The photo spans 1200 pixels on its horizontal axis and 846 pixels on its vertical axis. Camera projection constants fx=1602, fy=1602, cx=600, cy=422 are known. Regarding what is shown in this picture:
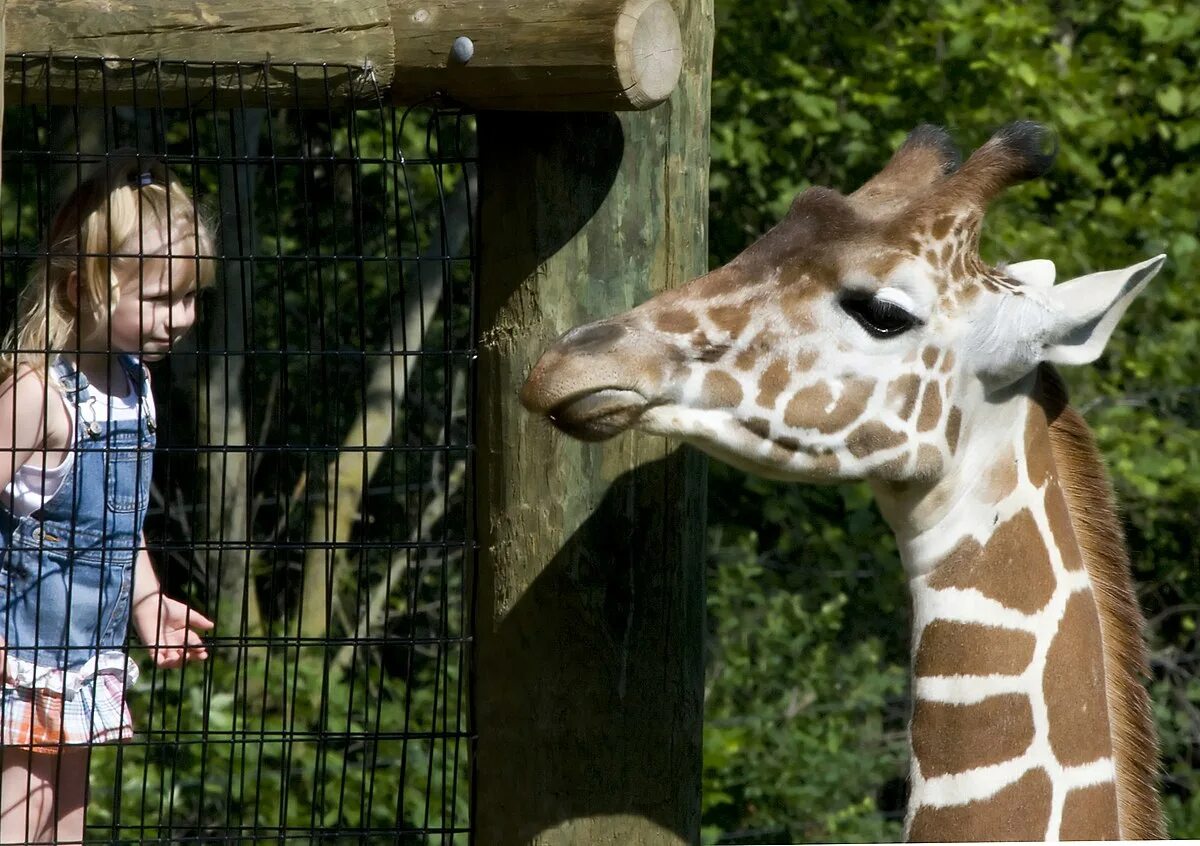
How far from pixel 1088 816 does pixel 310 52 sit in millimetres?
1792

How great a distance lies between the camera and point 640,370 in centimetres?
254

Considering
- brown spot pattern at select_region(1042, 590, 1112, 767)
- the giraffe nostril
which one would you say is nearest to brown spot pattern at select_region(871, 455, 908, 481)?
brown spot pattern at select_region(1042, 590, 1112, 767)

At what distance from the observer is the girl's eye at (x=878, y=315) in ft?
8.63

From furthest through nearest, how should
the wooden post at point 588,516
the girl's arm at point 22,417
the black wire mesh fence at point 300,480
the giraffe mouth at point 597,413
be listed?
the black wire mesh fence at point 300,480 < the girl's arm at point 22,417 < the wooden post at point 588,516 < the giraffe mouth at point 597,413

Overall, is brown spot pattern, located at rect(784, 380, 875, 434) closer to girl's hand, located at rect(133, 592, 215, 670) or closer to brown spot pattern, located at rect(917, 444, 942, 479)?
brown spot pattern, located at rect(917, 444, 942, 479)


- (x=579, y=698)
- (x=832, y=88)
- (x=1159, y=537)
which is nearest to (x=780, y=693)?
(x=1159, y=537)

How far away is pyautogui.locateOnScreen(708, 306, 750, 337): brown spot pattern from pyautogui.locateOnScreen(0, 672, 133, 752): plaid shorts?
1275 millimetres

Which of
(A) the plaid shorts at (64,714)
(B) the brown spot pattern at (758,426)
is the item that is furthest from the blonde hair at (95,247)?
(B) the brown spot pattern at (758,426)

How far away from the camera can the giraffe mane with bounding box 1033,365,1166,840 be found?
2.71 metres

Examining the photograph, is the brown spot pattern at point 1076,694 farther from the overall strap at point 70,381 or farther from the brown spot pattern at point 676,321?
the overall strap at point 70,381

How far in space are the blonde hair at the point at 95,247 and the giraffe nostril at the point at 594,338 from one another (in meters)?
0.73

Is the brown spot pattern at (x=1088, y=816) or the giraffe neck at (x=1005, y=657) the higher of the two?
the giraffe neck at (x=1005, y=657)

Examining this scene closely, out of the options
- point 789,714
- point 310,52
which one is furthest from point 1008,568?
point 789,714

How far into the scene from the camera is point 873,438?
2646mm
